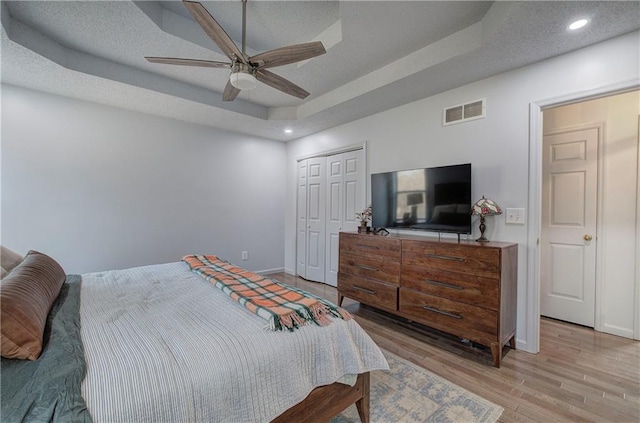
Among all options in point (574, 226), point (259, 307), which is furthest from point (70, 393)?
point (574, 226)

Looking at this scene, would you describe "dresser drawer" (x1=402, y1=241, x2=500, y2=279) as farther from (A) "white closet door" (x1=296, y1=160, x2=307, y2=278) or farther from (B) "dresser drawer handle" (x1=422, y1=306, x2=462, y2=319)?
(A) "white closet door" (x1=296, y1=160, x2=307, y2=278)

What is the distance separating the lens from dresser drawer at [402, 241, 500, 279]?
6.95ft

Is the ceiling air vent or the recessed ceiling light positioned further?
the ceiling air vent

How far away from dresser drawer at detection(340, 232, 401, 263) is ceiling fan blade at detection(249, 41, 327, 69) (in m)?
1.81

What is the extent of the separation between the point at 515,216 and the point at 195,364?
2646 mm

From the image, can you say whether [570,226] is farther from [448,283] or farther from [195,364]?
[195,364]

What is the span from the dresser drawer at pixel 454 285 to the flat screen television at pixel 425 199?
17.5 inches

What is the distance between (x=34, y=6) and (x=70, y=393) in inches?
104

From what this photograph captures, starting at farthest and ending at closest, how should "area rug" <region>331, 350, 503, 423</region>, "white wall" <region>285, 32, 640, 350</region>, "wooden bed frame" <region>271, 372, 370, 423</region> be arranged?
"white wall" <region>285, 32, 640, 350</region> → "area rug" <region>331, 350, 503, 423</region> → "wooden bed frame" <region>271, 372, 370, 423</region>

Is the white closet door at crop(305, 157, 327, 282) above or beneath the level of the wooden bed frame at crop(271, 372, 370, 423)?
above

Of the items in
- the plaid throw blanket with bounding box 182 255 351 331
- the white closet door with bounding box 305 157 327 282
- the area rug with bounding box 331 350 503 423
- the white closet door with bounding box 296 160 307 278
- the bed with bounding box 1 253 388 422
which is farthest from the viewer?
the white closet door with bounding box 296 160 307 278

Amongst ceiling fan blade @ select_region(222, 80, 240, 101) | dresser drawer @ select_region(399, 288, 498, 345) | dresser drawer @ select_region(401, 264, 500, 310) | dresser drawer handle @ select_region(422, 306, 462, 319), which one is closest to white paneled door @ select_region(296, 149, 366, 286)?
dresser drawer @ select_region(401, 264, 500, 310)

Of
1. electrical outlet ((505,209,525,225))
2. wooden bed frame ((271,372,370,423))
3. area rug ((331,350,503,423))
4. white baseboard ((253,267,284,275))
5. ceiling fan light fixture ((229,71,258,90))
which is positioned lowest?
area rug ((331,350,503,423))

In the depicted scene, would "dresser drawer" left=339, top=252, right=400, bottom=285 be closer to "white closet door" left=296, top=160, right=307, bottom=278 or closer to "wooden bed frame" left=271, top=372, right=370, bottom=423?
"wooden bed frame" left=271, top=372, right=370, bottom=423
